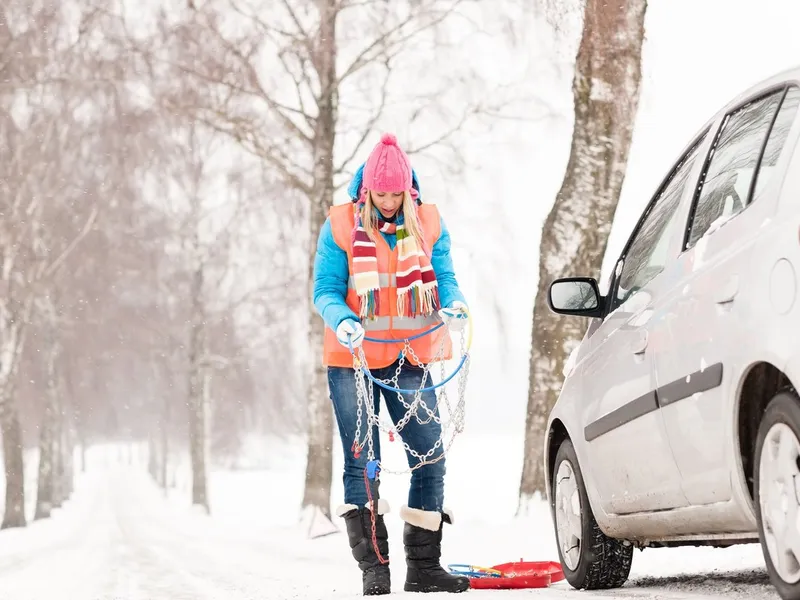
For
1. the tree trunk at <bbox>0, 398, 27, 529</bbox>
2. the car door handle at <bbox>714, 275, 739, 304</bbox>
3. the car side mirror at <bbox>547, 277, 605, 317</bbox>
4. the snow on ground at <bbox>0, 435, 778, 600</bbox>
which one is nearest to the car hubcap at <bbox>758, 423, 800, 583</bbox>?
the car door handle at <bbox>714, 275, 739, 304</bbox>

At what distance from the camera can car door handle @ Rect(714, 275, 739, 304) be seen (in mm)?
3348

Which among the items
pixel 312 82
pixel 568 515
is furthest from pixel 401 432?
pixel 312 82

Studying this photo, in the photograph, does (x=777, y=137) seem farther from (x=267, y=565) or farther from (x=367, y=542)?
(x=267, y=565)

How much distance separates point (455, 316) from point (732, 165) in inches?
60.7

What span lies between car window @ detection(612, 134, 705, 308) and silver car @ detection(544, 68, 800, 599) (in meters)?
0.01

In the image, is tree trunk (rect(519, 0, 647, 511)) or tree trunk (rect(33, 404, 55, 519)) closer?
tree trunk (rect(519, 0, 647, 511))

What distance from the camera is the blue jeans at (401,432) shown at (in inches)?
202

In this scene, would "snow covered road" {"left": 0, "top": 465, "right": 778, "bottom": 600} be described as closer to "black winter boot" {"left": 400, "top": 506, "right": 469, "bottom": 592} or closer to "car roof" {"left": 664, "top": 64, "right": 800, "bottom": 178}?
"black winter boot" {"left": 400, "top": 506, "right": 469, "bottom": 592}

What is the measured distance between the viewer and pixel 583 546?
5176 mm

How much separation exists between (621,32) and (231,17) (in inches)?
291

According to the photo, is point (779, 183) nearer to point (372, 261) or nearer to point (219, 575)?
point (372, 261)

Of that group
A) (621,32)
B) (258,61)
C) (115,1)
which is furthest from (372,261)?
(115,1)

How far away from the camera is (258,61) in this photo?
15.7m

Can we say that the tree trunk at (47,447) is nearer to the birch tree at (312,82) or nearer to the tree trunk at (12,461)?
the tree trunk at (12,461)
